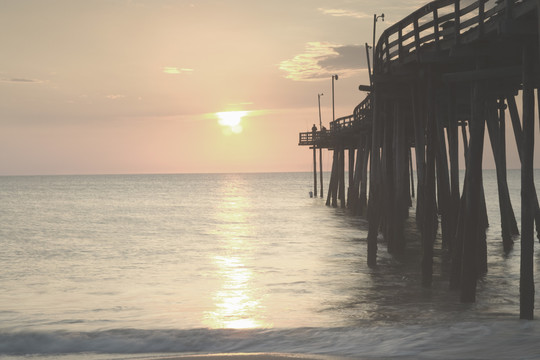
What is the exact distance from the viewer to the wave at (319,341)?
847 centimetres

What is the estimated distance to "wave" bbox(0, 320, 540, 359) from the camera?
27.8 ft

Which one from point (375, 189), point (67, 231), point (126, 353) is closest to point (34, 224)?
point (67, 231)

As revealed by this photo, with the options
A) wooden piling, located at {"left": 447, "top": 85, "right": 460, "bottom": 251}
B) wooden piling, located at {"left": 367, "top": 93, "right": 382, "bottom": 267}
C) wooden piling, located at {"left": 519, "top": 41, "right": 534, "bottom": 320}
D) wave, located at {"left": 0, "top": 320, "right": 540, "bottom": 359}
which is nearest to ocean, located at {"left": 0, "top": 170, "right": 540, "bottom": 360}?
wave, located at {"left": 0, "top": 320, "right": 540, "bottom": 359}

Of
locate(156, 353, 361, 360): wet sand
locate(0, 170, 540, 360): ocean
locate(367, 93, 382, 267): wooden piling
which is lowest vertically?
locate(0, 170, 540, 360): ocean

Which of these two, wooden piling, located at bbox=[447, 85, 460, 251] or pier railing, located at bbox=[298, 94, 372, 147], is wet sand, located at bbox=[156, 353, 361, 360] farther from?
pier railing, located at bbox=[298, 94, 372, 147]

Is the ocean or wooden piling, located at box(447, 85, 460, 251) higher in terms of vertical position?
wooden piling, located at box(447, 85, 460, 251)

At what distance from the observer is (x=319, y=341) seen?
941cm

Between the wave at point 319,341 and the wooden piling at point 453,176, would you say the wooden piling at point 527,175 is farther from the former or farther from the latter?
the wooden piling at point 453,176

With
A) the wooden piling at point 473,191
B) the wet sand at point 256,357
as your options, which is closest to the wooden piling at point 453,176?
the wooden piling at point 473,191

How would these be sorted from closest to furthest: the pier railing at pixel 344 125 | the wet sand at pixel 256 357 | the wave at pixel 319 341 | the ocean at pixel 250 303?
the wet sand at pixel 256 357, the wave at pixel 319 341, the ocean at pixel 250 303, the pier railing at pixel 344 125

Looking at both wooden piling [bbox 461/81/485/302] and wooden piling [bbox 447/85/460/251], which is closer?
wooden piling [bbox 461/81/485/302]

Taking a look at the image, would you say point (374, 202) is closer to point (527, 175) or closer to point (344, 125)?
point (527, 175)

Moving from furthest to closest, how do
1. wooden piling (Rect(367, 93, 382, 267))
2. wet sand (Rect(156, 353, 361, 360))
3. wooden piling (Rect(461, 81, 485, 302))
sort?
wooden piling (Rect(367, 93, 382, 267))
wooden piling (Rect(461, 81, 485, 302))
wet sand (Rect(156, 353, 361, 360))

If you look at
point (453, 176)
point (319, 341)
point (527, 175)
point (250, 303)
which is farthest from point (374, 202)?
point (319, 341)
